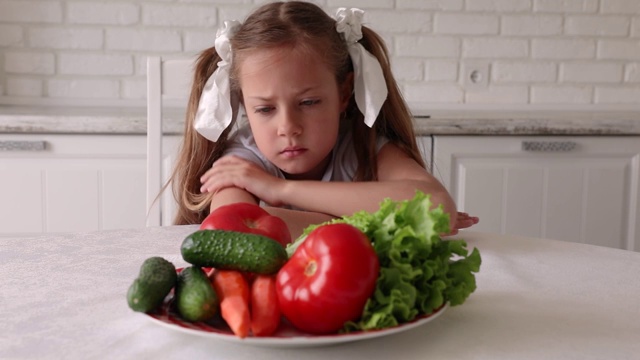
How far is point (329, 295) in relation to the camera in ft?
2.16

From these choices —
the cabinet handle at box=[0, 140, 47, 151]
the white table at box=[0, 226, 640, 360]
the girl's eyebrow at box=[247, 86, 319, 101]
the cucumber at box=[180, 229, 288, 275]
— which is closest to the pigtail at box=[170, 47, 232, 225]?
the girl's eyebrow at box=[247, 86, 319, 101]

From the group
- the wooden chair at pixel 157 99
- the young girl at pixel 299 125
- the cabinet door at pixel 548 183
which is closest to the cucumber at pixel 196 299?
the young girl at pixel 299 125

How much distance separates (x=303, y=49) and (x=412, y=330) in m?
0.87

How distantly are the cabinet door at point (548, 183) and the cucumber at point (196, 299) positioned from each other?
169cm

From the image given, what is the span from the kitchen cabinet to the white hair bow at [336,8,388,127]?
82 cm

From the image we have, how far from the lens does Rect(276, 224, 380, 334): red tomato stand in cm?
66

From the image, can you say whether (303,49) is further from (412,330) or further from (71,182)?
(71,182)

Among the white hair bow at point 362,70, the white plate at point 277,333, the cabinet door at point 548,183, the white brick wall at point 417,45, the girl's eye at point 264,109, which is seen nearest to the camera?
the white plate at point 277,333

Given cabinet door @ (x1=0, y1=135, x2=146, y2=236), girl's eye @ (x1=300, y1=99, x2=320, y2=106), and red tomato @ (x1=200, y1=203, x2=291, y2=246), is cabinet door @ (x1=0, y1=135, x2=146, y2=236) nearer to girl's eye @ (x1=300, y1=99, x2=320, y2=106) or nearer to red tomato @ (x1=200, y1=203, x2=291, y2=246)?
girl's eye @ (x1=300, y1=99, x2=320, y2=106)

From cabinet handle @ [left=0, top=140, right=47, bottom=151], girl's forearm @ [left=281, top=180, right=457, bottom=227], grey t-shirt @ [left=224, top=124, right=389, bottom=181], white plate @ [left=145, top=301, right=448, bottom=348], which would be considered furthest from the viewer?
cabinet handle @ [left=0, top=140, right=47, bottom=151]

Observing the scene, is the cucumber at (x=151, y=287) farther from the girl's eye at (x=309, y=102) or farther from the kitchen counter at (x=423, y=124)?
the kitchen counter at (x=423, y=124)

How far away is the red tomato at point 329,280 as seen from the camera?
26.0 inches

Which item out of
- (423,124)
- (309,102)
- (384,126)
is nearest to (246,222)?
(309,102)

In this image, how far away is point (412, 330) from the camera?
76 cm
